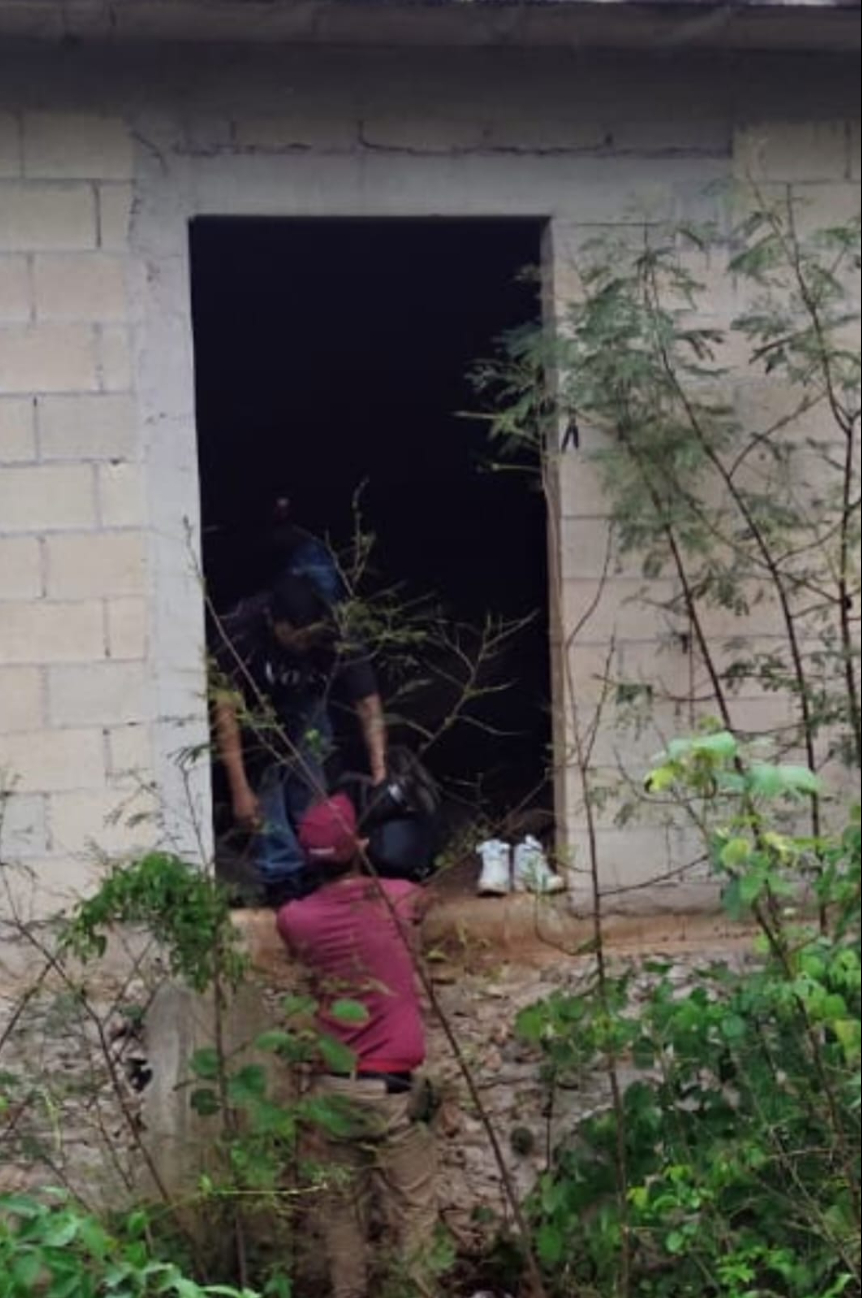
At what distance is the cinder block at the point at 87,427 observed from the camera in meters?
4.96

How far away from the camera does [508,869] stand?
5.38 metres

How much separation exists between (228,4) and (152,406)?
3.78 ft

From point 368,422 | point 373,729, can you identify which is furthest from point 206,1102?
point 368,422

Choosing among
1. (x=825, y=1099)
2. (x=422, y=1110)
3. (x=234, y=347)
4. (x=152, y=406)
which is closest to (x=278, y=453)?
(x=234, y=347)

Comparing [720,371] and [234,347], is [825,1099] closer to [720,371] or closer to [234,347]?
[720,371]

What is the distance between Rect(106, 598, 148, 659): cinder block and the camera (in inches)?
196

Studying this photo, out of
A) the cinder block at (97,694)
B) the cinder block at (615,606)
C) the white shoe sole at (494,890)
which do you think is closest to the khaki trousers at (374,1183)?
the white shoe sole at (494,890)

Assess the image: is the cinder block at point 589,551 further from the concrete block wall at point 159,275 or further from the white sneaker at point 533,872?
the white sneaker at point 533,872

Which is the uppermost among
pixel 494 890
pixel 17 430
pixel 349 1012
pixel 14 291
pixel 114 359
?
pixel 14 291

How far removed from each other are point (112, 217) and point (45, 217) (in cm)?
19

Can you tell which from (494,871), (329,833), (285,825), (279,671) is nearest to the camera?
(329,833)

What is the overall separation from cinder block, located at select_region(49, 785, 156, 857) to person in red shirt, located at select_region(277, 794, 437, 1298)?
51 cm

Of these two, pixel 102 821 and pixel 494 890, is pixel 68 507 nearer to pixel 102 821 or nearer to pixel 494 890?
pixel 102 821

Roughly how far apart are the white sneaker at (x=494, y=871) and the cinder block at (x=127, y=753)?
1.10 metres
